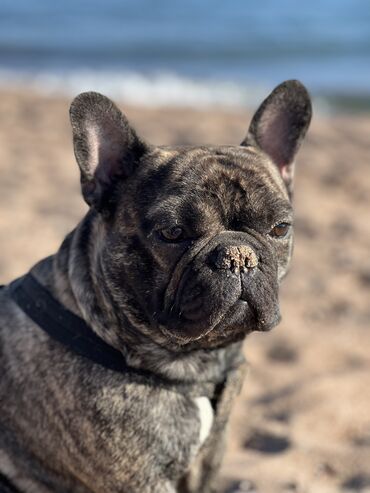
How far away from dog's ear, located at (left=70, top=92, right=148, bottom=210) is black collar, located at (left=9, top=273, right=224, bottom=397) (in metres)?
0.39

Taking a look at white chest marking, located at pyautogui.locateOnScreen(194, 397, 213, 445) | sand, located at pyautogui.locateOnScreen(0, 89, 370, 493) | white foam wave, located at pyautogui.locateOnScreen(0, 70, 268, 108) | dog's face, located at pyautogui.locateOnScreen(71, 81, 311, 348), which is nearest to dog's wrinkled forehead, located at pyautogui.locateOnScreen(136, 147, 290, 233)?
dog's face, located at pyautogui.locateOnScreen(71, 81, 311, 348)

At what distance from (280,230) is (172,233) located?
416 mm

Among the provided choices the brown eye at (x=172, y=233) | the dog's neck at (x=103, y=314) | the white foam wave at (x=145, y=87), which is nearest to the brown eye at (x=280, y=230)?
the brown eye at (x=172, y=233)

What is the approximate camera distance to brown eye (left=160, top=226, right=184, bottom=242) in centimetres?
294

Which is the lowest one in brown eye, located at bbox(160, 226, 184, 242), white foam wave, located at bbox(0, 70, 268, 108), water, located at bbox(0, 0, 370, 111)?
brown eye, located at bbox(160, 226, 184, 242)

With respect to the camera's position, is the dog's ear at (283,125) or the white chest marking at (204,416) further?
the dog's ear at (283,125)

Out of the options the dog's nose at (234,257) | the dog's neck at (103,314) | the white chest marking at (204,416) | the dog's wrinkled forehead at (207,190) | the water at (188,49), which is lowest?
the white chest marking at (204,416)

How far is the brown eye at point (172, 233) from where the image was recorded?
9.66ft

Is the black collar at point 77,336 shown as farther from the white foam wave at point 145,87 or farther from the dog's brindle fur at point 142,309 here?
the white foam wave at point 145,87

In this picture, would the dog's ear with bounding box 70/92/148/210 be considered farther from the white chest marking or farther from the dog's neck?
the white chest marking

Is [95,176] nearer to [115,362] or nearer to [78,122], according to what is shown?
[78,122]

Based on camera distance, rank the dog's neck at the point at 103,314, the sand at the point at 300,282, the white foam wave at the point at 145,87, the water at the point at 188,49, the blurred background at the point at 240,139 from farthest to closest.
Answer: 1. the water at the point at 188,49
2. the white foam wave at the point at 145,87
3. the blurred background at the point at 240,139
4. the sand at the point at 300,282
5. the dog's neck at the point at 103,314

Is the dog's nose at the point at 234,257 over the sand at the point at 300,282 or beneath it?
beneath

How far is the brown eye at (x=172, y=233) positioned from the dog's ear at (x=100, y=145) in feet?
0.95
